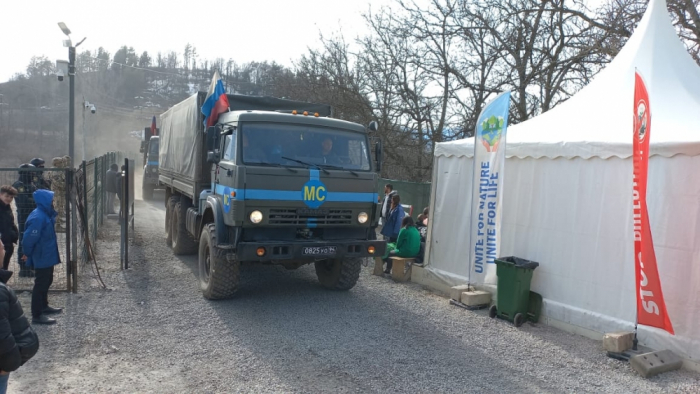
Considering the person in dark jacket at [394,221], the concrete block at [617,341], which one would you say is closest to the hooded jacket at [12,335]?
the concrete block at [617,341]

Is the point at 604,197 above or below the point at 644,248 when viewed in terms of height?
above

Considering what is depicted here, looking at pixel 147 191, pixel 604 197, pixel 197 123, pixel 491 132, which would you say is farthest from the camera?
pixel 147 191

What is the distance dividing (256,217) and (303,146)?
1.23 m

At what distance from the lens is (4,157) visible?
40281mm

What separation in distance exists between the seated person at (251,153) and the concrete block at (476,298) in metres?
3.52

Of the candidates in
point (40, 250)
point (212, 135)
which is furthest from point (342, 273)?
point (40, 250)

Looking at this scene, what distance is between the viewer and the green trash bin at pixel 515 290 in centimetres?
688

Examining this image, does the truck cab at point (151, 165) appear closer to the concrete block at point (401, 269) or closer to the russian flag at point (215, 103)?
the russian flag at point (215, 103)

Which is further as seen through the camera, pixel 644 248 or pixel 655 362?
pixel 644 248

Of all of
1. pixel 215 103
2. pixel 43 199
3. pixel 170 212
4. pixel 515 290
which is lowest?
pixel 515 290

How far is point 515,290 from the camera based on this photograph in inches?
272

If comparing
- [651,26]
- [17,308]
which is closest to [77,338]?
[17,308]

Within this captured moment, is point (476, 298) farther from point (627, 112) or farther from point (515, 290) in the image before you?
point (627, 112)

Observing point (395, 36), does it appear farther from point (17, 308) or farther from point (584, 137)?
point (17, 308)
